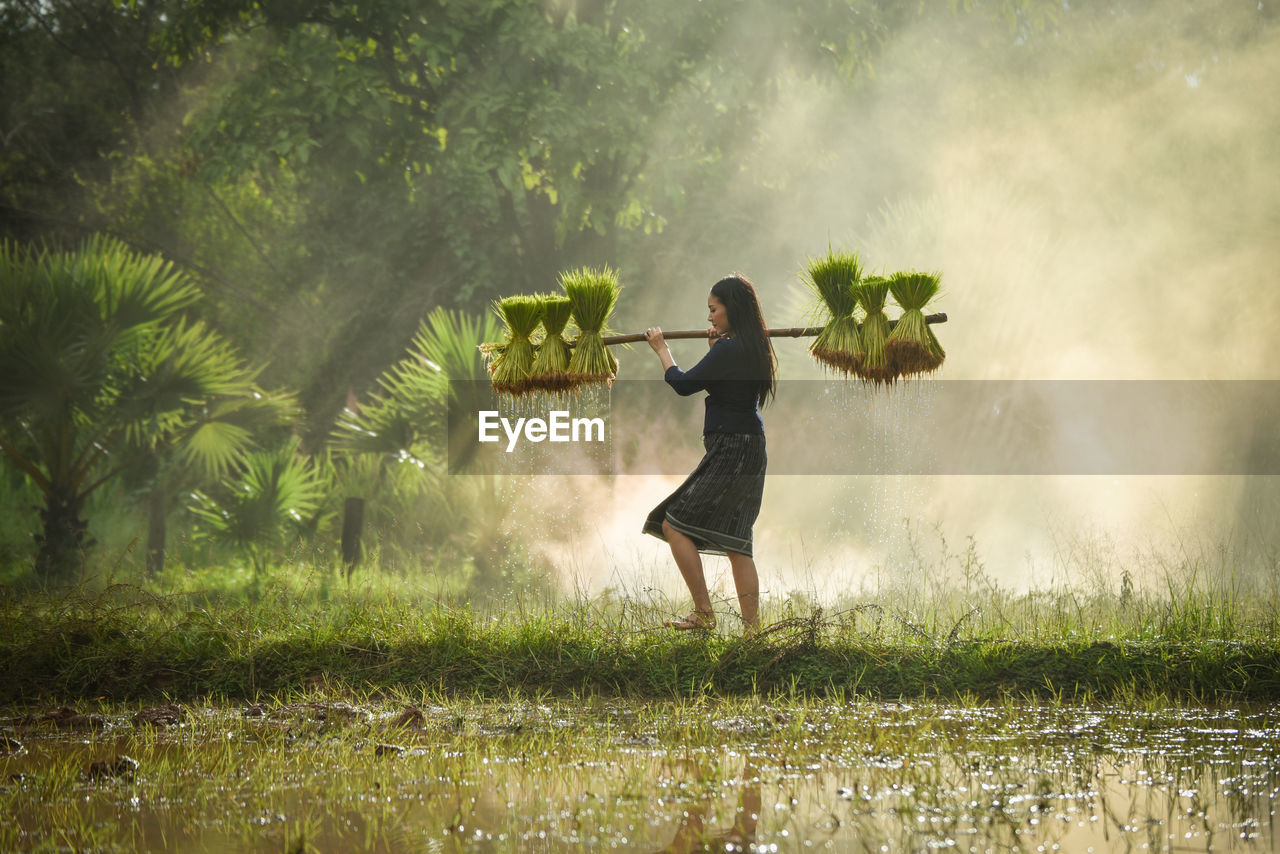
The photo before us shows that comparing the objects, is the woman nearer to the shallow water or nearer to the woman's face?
the woman's face

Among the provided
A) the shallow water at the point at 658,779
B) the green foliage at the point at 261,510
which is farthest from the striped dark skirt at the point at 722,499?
the green foliage at the point at 261,510

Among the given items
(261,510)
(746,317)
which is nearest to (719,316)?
(746,317)

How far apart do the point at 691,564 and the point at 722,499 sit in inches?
15.2

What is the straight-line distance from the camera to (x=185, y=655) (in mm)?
6664

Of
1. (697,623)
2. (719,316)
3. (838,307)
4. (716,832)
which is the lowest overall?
(716,832)

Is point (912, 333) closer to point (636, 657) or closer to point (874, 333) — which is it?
point (874, 333)

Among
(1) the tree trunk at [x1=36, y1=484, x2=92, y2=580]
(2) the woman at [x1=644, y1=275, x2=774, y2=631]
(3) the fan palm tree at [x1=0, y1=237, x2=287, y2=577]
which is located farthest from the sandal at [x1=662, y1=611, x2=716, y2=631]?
(1) the tree trunk at [x1=36, y1=484, x2=92, y2=580]

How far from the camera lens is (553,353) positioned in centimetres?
727

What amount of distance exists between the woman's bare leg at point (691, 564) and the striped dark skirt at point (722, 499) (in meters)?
0.04

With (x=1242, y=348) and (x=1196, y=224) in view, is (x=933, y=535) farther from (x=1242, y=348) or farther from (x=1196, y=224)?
(x=1196, y=224)

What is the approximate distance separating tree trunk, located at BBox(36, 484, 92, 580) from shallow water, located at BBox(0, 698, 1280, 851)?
6.33 meters

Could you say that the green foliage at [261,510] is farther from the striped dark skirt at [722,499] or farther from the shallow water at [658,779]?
the shallow water at [658,779]

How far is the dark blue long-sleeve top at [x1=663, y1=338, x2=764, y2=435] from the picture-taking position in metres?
6.50

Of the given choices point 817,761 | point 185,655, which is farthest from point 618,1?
point 817,761
